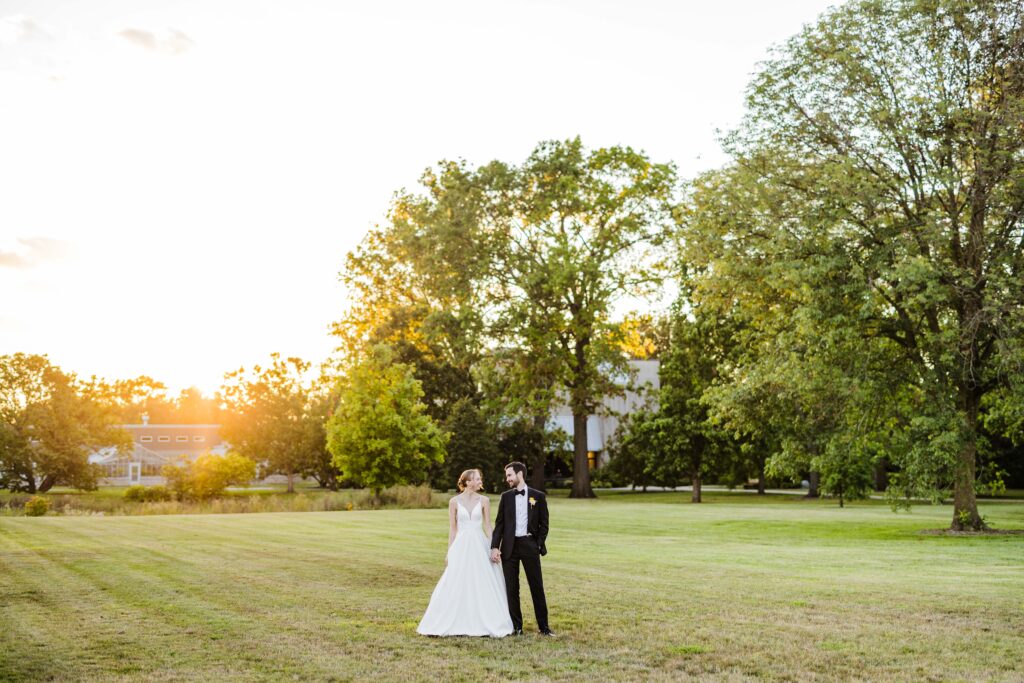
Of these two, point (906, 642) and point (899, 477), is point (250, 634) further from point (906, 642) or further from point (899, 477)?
point (899, 477)

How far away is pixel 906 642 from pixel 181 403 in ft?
596

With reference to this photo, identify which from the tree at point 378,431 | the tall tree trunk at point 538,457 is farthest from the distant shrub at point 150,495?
the tall tree trunk at point 538,457

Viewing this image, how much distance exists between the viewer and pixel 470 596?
1069 cm

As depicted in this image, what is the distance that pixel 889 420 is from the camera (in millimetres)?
27438

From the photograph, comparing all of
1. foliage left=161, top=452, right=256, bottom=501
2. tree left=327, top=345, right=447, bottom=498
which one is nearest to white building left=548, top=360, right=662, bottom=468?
tree left=327, top=345, right=447, bottom=498

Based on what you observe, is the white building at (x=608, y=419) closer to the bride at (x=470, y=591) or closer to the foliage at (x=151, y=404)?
the foliage at (x=151, y=404)

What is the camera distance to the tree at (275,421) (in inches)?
2362

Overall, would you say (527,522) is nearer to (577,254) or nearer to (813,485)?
(577,254)

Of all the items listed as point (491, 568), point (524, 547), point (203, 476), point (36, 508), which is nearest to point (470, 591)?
point (491, 568)

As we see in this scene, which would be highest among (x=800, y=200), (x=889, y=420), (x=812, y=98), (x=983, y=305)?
(x=812, y=98)

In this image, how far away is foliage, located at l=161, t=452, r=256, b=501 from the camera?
44688 millimetres

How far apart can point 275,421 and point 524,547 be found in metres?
51.8

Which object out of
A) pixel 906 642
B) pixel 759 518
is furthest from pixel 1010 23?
pixel 906 642

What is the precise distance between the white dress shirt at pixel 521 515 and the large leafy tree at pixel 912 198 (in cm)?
1539
